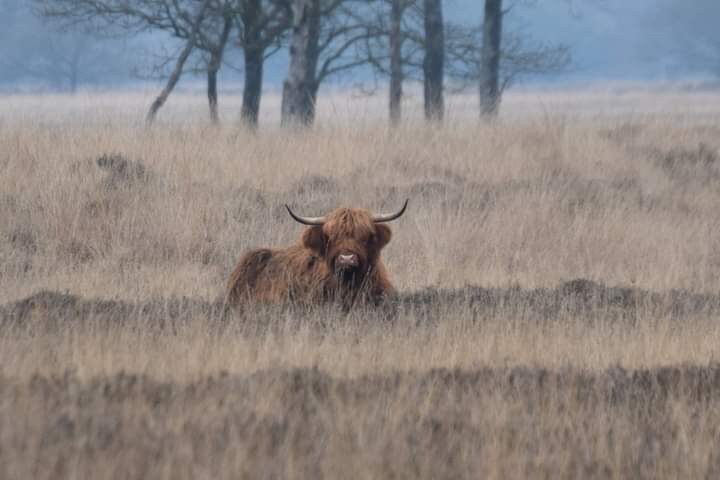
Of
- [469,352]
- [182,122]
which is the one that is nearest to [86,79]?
[182,122]

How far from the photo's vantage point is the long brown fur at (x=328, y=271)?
31.8ft

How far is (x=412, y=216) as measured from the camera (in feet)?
47.2

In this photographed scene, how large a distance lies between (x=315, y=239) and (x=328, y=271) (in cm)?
25

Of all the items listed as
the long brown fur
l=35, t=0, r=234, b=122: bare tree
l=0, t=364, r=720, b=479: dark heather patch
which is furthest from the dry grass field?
l=35, t=0, r=234, b=122: bare tree

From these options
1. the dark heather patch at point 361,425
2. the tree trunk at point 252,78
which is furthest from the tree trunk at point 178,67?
the dark heather patch at point 361,425

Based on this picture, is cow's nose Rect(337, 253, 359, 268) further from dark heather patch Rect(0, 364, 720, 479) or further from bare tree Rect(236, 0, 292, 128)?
bare tree Rect(236, 0, 292, 128)

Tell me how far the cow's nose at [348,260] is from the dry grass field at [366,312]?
0.36 metres

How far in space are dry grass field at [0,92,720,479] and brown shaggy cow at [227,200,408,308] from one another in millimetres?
348

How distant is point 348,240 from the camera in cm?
962

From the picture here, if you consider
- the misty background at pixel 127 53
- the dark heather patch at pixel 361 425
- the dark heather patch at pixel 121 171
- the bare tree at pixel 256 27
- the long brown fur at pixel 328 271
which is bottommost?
the dark heather patch at pixel 361 425

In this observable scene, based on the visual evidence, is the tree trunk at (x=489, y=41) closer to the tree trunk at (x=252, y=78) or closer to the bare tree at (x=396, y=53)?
the bare tree at (x=396, y=53)

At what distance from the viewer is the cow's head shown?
9.58 m

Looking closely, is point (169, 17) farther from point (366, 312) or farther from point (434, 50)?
point (366, 312)

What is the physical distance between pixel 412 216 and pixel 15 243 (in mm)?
4022
